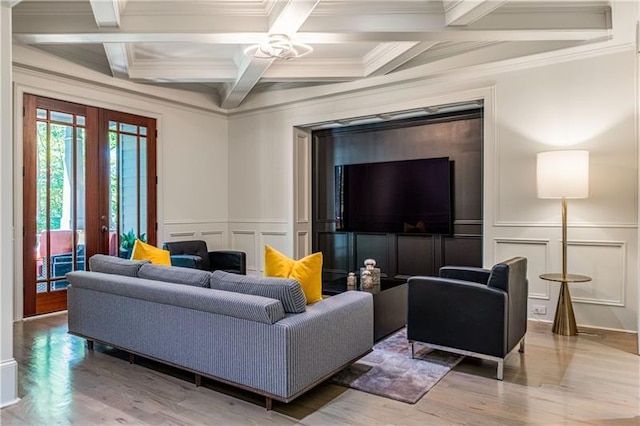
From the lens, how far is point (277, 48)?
3.87m

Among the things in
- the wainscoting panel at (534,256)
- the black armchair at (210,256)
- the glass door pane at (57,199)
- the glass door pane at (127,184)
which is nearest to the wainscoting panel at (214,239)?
the black armchair at (210,256)

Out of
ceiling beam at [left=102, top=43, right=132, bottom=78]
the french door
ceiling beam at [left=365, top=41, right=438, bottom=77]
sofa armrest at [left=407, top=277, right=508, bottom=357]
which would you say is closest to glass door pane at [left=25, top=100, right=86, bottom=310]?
the french door

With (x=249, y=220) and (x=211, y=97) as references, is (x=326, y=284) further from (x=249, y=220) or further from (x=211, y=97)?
(x=211, y=97)

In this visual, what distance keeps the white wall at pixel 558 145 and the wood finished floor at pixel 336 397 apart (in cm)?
91

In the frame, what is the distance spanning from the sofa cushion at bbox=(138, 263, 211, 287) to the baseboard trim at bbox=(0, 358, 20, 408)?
94 centimetres

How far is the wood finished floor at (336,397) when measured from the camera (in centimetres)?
231

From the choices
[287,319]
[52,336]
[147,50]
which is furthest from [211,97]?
[287,319]

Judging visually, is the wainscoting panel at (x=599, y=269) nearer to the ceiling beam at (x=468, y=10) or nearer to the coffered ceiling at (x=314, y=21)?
the coffered ceiling at (x=314, y=21)

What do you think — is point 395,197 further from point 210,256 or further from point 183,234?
point 183,234

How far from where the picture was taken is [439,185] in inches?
206

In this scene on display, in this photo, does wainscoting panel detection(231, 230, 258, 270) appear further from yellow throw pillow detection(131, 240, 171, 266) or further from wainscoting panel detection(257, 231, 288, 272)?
yellow throw pillow detection(131, 240, 171, 266)

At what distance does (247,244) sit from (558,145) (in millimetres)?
4453

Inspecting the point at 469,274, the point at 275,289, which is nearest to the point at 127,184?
the point at 275,289

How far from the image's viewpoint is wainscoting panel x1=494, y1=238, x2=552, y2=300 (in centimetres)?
423
